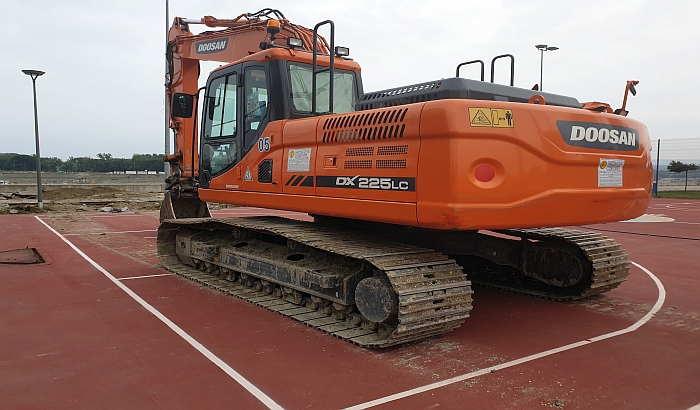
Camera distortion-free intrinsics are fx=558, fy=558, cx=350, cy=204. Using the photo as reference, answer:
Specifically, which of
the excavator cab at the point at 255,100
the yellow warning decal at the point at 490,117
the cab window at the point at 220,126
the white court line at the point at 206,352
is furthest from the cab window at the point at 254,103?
the yellow warning decal at the point at 490,117

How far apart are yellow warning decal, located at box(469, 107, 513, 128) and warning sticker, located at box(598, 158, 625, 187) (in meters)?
1.10

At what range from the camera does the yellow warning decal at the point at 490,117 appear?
4.50 metres

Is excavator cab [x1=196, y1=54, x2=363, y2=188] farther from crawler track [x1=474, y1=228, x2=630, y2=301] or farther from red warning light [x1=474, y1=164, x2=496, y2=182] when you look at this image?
crawler track [x1=474, y1=228, x2=630, y2=301]

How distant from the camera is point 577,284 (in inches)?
270

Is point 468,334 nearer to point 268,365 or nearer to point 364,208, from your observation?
point 364,208

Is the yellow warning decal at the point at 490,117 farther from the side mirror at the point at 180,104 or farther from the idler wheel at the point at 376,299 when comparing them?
the side mirror at the point at 180,104

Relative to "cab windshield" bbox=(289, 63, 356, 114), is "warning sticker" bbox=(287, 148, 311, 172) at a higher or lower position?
lower

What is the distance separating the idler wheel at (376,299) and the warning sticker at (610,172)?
214 centimetres

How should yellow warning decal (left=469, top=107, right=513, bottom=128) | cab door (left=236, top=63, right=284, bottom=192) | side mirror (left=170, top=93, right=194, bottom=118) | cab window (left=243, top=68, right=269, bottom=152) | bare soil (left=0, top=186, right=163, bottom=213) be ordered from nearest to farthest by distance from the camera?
Answer: yellow warning decal (left=469, top=107, right=513, bottom=128) → cab door (left=236, top=63, right=284, bottom=192) → cab window (left=243, top=68, right=269, bottom=152) → side mirror (left=170, top=93, right=194, bottom=118) → bare soil (left=0, top=186, right=163, bottom=213)

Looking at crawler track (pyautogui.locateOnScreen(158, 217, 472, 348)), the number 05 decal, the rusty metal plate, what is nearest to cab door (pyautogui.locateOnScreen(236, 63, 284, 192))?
the number 05 decal

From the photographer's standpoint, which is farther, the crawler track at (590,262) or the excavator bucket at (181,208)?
the excavator bucket at (181,208)

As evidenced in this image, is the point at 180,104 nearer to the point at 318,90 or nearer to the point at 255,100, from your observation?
the point at 255,100

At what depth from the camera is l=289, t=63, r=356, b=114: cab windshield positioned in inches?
264

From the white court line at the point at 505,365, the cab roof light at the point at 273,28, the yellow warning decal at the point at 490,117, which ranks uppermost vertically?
the cab roof light at the point at 273,28
